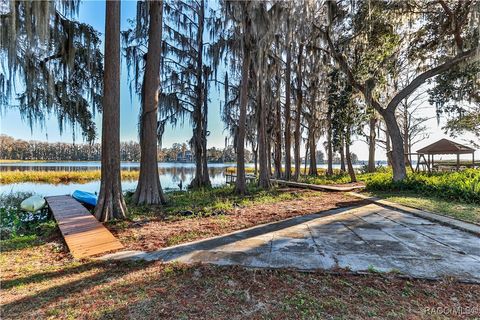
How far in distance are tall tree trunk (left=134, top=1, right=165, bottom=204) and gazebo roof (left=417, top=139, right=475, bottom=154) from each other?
16.6 meters

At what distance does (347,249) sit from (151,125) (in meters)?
→ 5.90

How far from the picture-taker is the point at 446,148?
50.2 feet

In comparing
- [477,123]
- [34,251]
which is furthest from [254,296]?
[477,123]

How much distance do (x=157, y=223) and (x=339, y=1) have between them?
418 inches

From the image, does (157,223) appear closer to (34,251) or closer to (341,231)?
(34,251)

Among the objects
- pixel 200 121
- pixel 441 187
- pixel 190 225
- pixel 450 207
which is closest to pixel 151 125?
pixel 190 225

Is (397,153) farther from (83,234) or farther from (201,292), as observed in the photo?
(83,234)

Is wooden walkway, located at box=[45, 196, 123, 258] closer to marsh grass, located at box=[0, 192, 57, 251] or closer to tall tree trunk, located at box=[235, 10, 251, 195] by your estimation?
marsh grass, located at box=[0, 192, 57, 251]

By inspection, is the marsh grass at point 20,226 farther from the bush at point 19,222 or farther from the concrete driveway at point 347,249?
the concrete driveway at point 347,249

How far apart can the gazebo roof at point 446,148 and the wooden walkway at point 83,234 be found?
18.3m

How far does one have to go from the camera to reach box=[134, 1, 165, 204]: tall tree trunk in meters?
7.10

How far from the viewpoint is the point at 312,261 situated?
2953 millimetres

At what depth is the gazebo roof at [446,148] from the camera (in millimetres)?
14922

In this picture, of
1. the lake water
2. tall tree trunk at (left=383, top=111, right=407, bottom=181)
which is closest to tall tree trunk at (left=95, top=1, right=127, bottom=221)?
the lake water
